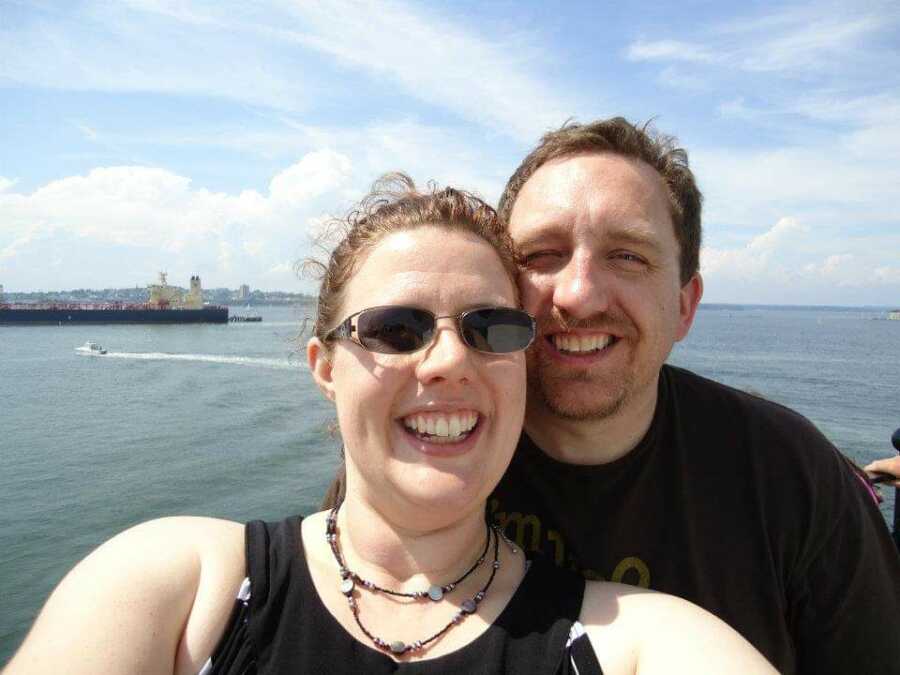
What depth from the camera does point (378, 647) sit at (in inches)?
64.0

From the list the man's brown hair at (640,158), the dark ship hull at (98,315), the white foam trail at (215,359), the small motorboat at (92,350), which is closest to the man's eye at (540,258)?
the man's brown hair at (640,158)

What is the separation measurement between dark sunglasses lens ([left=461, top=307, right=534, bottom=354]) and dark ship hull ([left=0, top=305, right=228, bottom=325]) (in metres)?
80.6

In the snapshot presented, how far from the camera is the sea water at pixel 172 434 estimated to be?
13.2 meters

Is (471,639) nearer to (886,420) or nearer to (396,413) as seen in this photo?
(396,413)

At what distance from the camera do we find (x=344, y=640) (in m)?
1.61

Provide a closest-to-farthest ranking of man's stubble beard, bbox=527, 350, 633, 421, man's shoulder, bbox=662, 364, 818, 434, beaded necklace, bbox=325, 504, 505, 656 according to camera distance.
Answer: beaded necklace, bbox=325, 504, 505, 656, man's stubble beard, bbox=527, 350, 633, 421, man's shoulder, bbox=662, 364, 818, 434

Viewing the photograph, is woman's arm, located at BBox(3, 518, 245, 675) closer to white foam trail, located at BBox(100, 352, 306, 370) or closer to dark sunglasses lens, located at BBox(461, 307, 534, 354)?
dark sunglasses lens, located at BBox(461, 307, 534, 354)

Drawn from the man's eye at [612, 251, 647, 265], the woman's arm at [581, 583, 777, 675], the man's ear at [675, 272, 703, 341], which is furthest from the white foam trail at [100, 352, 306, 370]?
the woman's arm at [581, 583, 777, 675]

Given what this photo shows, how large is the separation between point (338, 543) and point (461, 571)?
14.8 inches

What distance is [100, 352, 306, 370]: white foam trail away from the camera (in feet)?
131

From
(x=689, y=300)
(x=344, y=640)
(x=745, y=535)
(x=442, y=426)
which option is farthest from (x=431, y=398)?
(x=689, y=300)

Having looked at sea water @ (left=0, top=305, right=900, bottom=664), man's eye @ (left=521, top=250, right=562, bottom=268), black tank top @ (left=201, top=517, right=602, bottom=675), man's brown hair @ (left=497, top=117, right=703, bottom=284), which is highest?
man's brown hair @ (left=497, top=117, right=703, bottom=284)

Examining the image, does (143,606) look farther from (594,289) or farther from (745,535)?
(745,535)

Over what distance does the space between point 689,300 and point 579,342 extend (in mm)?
779
